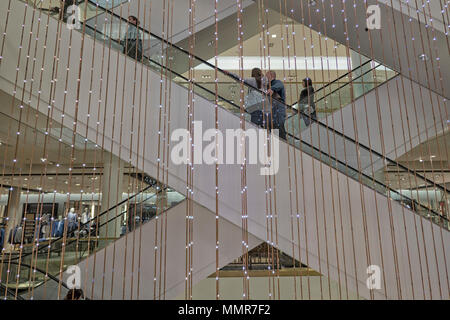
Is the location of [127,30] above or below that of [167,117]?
above

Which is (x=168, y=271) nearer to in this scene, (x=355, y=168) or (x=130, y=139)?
(x=130, y=139)

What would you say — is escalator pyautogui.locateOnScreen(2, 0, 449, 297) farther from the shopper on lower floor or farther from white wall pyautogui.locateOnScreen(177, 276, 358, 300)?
white wall pyautogui.locateOnScreen(177, 276, 358, 300)

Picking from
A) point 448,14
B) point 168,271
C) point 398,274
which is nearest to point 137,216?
point 168,271

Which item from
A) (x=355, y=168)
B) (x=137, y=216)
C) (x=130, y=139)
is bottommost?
(x=137, y=216)

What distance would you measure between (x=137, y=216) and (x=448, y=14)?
4.48m

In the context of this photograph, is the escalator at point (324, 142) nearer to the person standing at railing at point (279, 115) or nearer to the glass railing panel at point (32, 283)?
the person standing at railing at point (279, 115)
